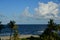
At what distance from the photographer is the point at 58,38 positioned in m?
69.2

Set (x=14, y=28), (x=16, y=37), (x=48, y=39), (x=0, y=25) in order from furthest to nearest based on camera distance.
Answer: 1. (x=14, y=28)
2. (x=0, y=25)
3. (x=16, y=37)
4. (x=48, y=39)

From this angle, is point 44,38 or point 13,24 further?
point 13,24

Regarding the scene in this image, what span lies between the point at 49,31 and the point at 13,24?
81.3 ft

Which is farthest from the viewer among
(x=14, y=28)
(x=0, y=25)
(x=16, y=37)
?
(x=14, y=28)

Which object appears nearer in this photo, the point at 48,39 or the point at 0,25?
the point at 48,39

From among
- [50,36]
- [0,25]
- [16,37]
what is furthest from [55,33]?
[0,25]

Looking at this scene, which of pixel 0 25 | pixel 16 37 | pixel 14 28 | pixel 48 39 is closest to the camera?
pixel 48 39

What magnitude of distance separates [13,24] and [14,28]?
1.75 m

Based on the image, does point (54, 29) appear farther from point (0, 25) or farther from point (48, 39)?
point (0, 25)

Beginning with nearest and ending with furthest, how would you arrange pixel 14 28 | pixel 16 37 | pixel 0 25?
pixel 16 37, pixel 0 25, pixel 14 28

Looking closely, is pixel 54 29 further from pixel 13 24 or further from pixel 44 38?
pixel 13 24

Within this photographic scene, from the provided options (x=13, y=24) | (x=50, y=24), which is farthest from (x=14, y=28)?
(x=50, y=24)

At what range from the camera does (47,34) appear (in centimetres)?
6719

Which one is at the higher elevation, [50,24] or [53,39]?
[50,24]
